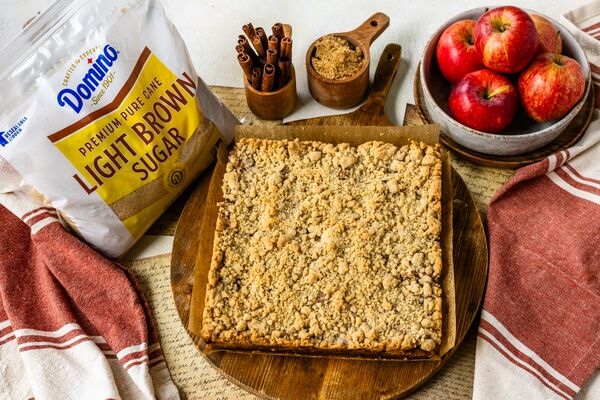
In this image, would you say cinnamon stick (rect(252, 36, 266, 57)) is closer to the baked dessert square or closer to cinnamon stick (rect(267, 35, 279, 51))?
cinnamon stick (rect(267, 35, 279, 51))

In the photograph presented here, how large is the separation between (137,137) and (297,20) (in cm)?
67

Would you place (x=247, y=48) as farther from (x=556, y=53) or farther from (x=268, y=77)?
(x=556, y=53)

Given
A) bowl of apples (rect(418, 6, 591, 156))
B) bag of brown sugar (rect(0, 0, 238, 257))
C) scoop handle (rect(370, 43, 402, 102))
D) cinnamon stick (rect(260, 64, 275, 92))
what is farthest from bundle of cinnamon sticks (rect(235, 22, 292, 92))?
bowl of apples (rect(418, 6, 591, 156))

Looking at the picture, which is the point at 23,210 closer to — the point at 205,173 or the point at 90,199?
the point at 90,199

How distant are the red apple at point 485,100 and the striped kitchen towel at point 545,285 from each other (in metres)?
0.15

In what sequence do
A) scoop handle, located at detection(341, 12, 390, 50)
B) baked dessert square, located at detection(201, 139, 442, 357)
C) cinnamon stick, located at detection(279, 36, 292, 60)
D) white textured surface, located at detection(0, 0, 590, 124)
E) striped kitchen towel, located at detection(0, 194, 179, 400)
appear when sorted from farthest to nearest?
1. white textured surface, located at detection(0, 0, 590, 124)
2. scoop handle, located at detection(341, 12, 390, 50)
3. cinnamon stick, located at detection(279, 36, 292, 60)
4. striped kitchen towel, located at detection(0, 194, 179, 400)
5. baked dessert square, located at detection(201, 139, 442, 357)

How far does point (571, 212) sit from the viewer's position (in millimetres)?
1700

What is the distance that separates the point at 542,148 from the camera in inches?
71.2

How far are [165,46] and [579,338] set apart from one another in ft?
3.85

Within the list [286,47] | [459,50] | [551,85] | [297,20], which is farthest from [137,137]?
[551,85]

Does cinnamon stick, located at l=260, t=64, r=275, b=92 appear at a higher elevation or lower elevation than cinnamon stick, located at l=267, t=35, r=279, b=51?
lower

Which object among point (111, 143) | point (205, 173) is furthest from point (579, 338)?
point (111, 143)

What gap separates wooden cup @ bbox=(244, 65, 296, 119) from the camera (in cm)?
182

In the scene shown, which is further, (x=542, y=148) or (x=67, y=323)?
(x=542, y=148)
